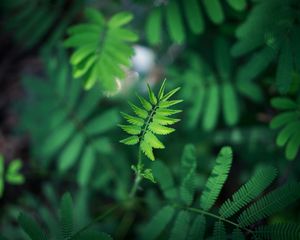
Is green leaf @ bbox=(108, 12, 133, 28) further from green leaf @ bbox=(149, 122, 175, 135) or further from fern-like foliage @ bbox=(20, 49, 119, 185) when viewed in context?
green leaf @ bbox=(149, 122, 175, 135)

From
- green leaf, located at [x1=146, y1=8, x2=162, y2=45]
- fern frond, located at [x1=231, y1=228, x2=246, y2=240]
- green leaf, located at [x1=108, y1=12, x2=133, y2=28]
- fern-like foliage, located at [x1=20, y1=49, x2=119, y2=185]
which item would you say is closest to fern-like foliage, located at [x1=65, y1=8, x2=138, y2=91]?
green leaf, located at [x1=108, y1=12, x2=133, y2=28]

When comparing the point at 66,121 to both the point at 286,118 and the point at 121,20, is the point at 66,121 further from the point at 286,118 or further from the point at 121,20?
the point at 286,118

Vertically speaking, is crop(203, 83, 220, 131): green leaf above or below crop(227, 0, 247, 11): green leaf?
below

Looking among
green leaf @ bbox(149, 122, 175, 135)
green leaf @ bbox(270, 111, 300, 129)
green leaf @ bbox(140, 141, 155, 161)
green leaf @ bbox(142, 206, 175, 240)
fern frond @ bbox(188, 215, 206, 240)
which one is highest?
green leaf @ bbox(149, 122, 175, 135)

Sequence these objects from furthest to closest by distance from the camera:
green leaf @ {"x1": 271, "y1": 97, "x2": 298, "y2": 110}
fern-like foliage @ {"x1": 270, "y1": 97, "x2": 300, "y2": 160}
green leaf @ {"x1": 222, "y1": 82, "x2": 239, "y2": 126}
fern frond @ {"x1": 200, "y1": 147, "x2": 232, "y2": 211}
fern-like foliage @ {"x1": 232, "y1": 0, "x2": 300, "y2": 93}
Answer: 1. green leaf @ {"x1": 222, "y1": 82, "x2": 239, "y2": 126}
2. green leaf @ {"x1": 271, "y1": 97, "x2": 298, "y2": 110}
3. fern-like foliage @ {"x1": 270, "y1": 97, "x2": 300, "y2": 160}
4. fern-like foliage @ {"x1": 232, "y1": 0, "x2": 300, "y2": 93}
5. fern frond @ {"x1": 200, "y1": 147, "x2": 232, "y2": 211}

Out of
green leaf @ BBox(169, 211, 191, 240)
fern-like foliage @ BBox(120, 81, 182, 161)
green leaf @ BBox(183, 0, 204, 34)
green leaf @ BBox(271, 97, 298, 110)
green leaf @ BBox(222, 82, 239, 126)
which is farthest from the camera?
green leaf @ BBox(222, 82, 239, 126)

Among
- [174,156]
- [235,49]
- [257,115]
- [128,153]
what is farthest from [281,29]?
[128,153]

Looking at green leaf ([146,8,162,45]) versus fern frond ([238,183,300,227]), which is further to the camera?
green leaf ([146,8,162,45])

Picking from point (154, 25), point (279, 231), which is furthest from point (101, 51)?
point (279, 231)
